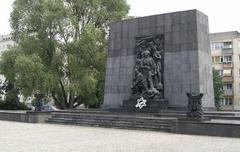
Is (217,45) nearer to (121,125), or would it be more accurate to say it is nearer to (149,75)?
(149,75)

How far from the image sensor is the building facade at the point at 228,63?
189ft

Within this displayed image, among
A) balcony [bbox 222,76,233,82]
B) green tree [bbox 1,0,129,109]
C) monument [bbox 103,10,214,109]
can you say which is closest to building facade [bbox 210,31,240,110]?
balcony [bbox 222,76,233,82]

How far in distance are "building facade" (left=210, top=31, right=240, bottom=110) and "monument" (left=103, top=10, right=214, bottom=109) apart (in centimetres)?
3785

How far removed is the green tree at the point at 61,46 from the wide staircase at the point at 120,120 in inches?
290

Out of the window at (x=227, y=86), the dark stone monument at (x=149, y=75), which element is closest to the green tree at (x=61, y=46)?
the dark stone monument at (x=149, y=75)

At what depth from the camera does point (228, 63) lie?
59.2 metres

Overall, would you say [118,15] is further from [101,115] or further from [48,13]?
[101,115]

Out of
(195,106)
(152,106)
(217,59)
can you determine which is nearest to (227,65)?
(217,59)

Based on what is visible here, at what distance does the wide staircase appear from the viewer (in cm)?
1664

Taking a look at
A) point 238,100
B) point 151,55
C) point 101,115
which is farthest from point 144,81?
point 238,100

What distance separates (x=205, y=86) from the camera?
801 inches

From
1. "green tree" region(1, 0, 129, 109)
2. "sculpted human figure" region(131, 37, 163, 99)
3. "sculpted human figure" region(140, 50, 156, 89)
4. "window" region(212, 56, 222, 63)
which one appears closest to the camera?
"sculpted human figure" region(131, 37, 163, 99)

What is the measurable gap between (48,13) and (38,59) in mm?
3704

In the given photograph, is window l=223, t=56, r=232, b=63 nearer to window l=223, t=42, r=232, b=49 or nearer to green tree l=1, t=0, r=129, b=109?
window l=223, t=42, r=232, b=49
